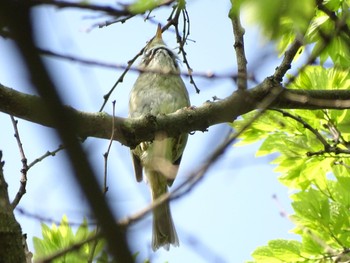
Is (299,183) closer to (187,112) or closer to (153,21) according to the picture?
(187,112)

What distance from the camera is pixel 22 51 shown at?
0.66 m

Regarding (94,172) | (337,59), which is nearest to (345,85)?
(337,59)

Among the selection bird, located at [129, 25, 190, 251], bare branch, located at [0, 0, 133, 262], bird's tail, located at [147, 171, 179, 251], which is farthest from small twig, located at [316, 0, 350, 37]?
bird's tail, located at [147, 171, 179, 251]

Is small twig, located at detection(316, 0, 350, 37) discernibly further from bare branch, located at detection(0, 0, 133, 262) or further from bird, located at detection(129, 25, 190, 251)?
bird, located at detection(129, 25, 190, 251)

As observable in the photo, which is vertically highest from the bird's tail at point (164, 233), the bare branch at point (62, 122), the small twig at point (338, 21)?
the bird's tail at point (164, 233)

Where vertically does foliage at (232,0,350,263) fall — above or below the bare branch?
above

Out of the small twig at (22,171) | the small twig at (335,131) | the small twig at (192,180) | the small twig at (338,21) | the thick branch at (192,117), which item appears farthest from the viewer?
the small twig at (335,131)

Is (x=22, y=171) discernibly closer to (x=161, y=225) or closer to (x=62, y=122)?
(x=62, y=122)

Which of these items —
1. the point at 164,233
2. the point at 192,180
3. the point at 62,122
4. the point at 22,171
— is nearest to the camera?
the point at 62,122

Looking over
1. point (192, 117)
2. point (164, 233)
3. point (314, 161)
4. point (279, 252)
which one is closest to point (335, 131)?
point (314, 161)

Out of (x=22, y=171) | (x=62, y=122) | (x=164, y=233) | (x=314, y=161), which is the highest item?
(x=164, y=233)

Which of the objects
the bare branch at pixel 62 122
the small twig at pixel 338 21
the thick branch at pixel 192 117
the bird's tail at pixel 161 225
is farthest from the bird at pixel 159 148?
the bare branch at pixel 62 122

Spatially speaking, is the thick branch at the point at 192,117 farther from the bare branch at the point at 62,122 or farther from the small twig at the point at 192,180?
the bare branch at the point at 62,122

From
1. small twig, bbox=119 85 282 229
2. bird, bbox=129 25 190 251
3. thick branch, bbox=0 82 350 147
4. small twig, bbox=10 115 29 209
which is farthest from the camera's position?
bird, bbox=129 25 190 251
